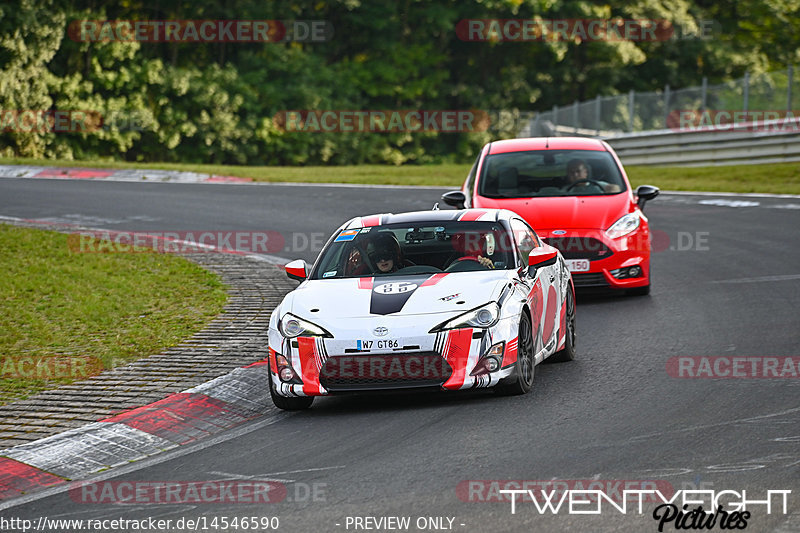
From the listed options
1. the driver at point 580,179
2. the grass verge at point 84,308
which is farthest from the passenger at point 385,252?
the driver at point 580,179

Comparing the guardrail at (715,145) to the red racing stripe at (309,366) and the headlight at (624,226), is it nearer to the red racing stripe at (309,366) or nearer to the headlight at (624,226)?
the headlight at (624,226)

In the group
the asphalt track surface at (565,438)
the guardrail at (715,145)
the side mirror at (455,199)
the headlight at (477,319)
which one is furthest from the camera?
the guardrail at (715,145)

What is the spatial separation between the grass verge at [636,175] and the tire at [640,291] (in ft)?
45.7

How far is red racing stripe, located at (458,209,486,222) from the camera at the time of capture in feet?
33.3

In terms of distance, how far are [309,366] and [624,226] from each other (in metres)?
6.06

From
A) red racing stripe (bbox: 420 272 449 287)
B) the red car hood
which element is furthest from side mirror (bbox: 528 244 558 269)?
the red car hood

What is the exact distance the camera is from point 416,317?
8547 millimetres

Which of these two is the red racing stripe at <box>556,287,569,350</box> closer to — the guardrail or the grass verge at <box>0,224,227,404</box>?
the grass verge at <box>0,224,227,404</box>

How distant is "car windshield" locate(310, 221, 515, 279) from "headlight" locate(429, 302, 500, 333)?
86 centimetres

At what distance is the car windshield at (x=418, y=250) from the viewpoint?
9.68 m

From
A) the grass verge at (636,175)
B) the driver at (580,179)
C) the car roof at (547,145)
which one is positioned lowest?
the grass verge at (636,175)

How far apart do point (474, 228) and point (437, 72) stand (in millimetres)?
52634

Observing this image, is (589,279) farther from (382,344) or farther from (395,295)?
(382,344)

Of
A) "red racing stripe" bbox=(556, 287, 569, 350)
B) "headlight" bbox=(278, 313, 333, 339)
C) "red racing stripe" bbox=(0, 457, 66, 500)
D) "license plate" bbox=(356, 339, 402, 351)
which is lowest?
"red racing stripe" bbox=(0, 457, 66, 500)
